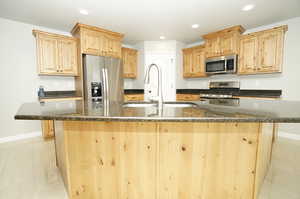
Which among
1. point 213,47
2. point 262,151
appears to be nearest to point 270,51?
point 213,47

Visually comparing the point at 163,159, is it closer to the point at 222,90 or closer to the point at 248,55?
the point at 248,55

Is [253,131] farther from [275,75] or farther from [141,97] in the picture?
[141,97]

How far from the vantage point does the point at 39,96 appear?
3307mm

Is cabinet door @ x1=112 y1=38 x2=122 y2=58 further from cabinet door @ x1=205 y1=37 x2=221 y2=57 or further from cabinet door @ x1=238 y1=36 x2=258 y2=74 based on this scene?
cabinet door @ x1=238 y1=36 x2=258 y2=74

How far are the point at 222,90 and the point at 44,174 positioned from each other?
4.30 m

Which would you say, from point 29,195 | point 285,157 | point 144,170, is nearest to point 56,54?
Answer: point 29,195

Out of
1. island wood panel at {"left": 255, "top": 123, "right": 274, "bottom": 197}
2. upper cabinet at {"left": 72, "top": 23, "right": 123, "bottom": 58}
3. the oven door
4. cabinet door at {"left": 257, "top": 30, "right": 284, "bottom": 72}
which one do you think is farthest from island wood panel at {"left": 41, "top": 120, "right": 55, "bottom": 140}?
cabinet door at {"left": 257, "top": 30, "right": 284, "bottom": 72}

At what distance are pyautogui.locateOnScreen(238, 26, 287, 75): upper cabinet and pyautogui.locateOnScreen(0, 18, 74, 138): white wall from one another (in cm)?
481

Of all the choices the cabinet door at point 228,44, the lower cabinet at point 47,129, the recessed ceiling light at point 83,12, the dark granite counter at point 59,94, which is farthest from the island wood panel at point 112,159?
the cabinet door at point 228,44

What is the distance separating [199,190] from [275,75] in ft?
11.4

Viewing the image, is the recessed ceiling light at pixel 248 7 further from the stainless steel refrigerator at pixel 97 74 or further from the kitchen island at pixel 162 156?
the stainless steel refrigerator at pixel 97 74

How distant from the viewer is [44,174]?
1878 millimetres

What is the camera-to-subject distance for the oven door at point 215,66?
12.3 ft

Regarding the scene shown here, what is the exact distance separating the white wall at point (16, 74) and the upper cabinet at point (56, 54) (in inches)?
13.3
